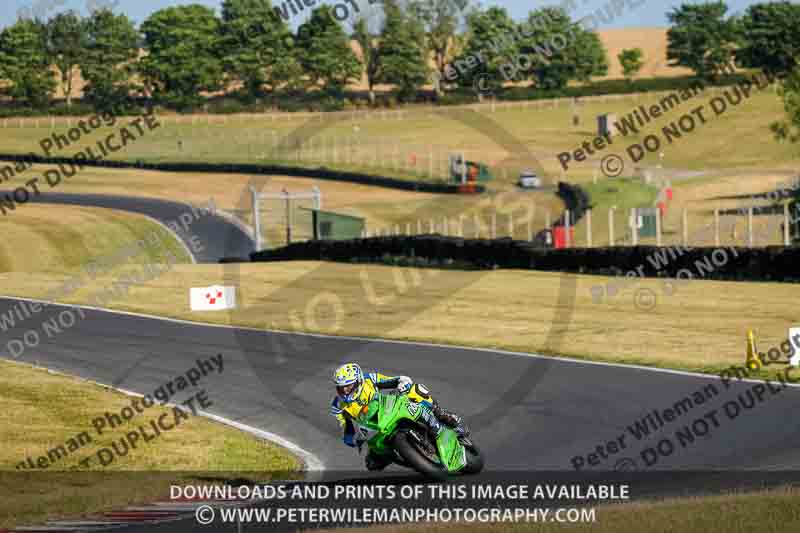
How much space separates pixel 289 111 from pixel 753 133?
46.5 m

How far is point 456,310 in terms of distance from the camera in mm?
31234

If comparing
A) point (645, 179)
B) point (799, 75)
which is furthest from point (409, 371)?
point (645, 179)

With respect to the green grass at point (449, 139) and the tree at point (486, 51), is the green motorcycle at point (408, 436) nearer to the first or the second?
the green grass at point (449, 139)

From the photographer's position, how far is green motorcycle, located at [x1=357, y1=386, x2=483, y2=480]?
12742 mm

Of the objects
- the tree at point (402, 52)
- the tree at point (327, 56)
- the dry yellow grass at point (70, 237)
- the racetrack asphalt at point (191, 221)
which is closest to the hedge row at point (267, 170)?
the racetrack asphalt at point (191, 221)

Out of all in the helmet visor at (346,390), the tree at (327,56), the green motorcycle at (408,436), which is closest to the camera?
the helmet visor at (346,390)

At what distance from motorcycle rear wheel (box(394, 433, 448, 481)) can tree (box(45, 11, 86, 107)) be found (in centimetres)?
12959

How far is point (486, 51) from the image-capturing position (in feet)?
470

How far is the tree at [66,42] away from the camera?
452ft

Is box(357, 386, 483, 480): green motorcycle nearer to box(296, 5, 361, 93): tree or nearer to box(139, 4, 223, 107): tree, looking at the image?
box(139, 4, 223, 107): tree

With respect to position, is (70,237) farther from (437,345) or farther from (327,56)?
(327,56)

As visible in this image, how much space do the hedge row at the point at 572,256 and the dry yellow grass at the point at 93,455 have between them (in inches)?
607

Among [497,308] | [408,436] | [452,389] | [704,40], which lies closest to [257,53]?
[704,40]

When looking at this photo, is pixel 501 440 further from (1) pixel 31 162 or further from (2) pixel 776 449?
(1) pixel 31 162
